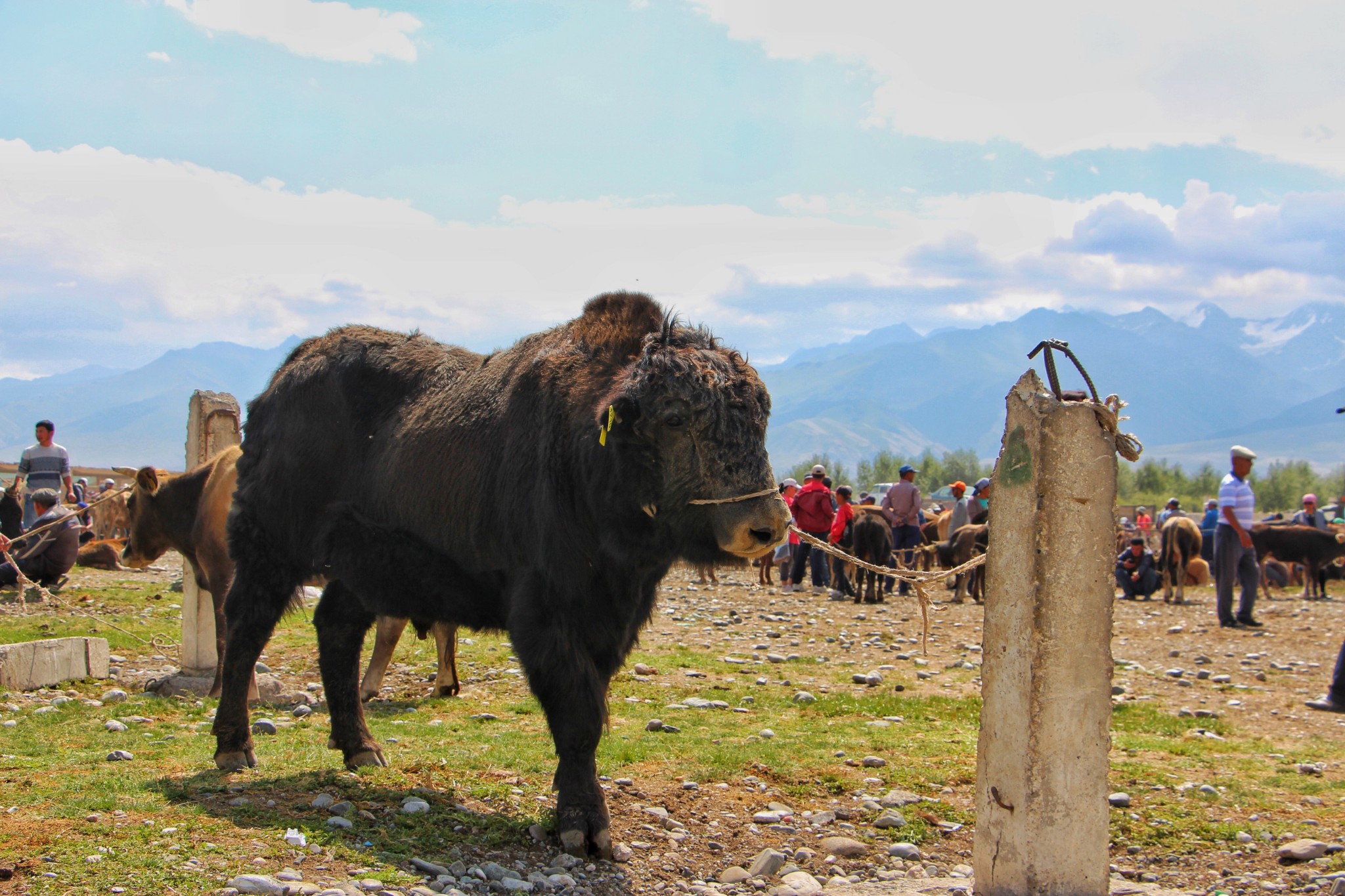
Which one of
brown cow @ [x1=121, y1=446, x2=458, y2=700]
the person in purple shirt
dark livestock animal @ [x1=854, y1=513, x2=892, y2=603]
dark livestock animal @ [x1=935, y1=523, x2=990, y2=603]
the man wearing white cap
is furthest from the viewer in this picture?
the person in purple shirt

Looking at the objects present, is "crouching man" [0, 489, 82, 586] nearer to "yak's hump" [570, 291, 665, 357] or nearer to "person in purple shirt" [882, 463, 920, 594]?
"yak's hump" [570, 291, 665, 357]

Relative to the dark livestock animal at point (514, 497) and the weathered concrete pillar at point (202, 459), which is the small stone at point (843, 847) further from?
the weathered concrete pillar at point (202, 459)

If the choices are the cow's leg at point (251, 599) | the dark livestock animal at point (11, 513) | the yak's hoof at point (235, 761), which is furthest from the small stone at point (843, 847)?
the dark livestock animal at point (11, 513)

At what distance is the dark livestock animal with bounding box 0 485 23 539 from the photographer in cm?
1802

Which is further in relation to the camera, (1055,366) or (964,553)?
(964,553)

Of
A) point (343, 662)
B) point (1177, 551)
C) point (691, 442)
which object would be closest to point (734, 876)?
point (691, 442)

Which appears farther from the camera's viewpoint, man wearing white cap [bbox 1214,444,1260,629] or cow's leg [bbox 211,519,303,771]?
man wearing white cap [bbox 1214,444,1260,629]

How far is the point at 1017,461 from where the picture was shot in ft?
13.1

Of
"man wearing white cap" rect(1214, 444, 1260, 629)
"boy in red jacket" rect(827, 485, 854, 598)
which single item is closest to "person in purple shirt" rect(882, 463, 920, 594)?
"boy in red jacket" rect(827, 485, 854, 598)

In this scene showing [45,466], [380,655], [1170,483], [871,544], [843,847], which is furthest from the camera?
[1170,483]

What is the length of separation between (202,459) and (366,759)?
532cm

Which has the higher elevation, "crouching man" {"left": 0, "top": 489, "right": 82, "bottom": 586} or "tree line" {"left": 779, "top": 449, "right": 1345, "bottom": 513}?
"tree line" {"left": 779, "top": 449, "right": 1345, "bottom": 513}

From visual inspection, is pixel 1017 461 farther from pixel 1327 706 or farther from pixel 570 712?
pixel 1327 706

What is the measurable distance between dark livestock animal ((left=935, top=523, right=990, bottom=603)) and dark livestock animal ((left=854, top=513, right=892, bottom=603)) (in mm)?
1252
